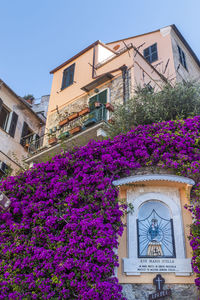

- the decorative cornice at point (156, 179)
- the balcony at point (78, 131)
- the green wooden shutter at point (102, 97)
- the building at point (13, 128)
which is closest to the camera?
the decorative cornice at point (156, 179)

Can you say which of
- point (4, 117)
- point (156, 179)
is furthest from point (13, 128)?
point (156, 179)

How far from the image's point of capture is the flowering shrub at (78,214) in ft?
21.9

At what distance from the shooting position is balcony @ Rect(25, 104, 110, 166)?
38.0 feet

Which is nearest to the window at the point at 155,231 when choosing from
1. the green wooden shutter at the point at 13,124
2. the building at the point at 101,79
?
the building at the point at 101,79

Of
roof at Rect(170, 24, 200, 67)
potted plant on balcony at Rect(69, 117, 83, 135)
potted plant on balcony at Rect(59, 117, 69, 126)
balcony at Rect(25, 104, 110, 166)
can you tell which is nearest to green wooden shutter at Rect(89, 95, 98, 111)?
balcony at Rect(25, 104, 110, 166)

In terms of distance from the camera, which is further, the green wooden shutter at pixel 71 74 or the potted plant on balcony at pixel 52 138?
the green wooden shutter at pixel 71 74

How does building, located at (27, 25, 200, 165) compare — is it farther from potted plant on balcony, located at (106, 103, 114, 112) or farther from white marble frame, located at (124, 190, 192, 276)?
white marble frame, located at (124, 190, 192, 276)

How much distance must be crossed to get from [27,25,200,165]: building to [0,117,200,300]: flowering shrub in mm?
2619

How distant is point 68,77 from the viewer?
658 inches

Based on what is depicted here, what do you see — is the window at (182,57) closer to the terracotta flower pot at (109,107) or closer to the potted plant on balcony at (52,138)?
the terracotta flower pot at (109,107)

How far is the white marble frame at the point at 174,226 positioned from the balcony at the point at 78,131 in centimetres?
364

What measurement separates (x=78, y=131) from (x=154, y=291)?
22.5 ft

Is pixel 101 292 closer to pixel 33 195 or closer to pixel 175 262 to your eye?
pixel 175 262

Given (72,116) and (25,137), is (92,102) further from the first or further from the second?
(25,137)
